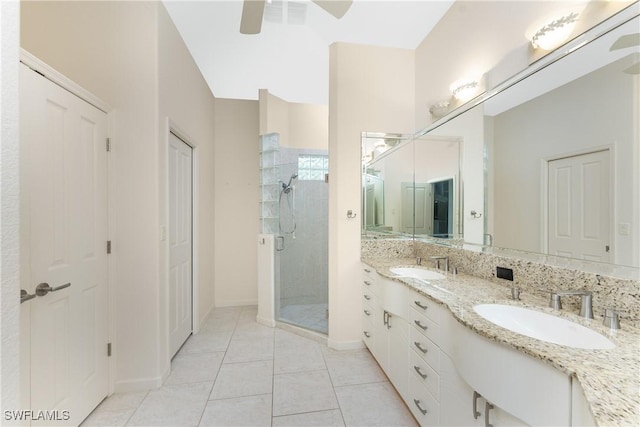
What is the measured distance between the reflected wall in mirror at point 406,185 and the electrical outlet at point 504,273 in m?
0.63

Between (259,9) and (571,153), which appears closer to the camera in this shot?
(571,153)

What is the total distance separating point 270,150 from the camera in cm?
320

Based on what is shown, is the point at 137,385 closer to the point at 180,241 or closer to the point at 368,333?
the point at 180,241

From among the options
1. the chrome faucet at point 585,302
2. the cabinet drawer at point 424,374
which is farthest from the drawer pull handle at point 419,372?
the chrome faucet at point 585,302

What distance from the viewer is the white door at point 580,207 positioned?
1.08m

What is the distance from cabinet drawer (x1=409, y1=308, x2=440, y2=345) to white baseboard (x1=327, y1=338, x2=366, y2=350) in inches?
41.2

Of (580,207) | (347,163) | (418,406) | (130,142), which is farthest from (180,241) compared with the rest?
(580,207)

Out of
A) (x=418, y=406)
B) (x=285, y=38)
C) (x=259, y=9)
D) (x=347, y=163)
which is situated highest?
(x=285, y=38)

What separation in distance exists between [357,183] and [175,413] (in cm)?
220

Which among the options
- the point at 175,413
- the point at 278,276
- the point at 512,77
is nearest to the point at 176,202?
the point at 278,276

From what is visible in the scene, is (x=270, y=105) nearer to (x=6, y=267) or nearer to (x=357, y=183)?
(x=357, y=183)

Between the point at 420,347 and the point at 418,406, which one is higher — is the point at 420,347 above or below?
above

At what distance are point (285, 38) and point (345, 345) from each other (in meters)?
3.06

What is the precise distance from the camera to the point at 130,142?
1.87 m
